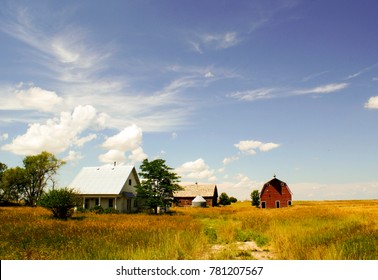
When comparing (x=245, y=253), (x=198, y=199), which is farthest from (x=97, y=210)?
(x=198, y=199)

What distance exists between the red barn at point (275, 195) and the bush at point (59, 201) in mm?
39871

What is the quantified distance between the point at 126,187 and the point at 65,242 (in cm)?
2873

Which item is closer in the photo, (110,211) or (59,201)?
(59,201)

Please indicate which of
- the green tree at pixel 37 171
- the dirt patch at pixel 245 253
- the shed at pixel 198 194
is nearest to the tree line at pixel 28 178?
the green tree at pixel 37 171

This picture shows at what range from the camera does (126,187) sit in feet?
133

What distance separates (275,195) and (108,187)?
32.4 m

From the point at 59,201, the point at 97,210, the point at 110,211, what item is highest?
the point at 59,201

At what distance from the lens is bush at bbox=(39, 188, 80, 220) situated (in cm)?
2589

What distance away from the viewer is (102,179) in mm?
40719

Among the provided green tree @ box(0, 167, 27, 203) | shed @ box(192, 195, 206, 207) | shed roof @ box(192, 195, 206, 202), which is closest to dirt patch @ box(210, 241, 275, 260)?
shed @ box(192, 195, 206, 207)

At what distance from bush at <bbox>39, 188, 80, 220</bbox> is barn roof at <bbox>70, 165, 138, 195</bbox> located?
36.2 ft

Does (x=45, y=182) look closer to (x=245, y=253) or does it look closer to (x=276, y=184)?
(x=276, y=184)
